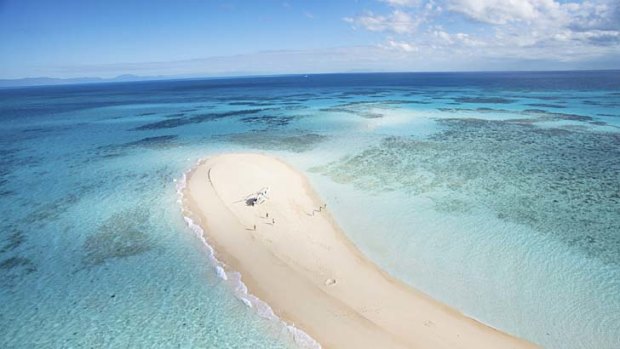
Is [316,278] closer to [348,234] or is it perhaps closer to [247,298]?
[247,298]

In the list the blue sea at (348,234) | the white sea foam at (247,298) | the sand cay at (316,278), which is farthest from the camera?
the blue sea at (348,234)

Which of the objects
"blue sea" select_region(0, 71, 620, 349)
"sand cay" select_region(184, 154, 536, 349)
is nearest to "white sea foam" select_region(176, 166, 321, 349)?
"blue sea" select_region(0, 71, 620, 349)

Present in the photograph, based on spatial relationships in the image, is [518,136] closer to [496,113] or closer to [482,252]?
[496,113]

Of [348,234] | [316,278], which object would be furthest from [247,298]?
[348,234]

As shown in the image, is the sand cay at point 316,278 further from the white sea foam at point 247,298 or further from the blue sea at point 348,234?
the blue sea at point 348,234

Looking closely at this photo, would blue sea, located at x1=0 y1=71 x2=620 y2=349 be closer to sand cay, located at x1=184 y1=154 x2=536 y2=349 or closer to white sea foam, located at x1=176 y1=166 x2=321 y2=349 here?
white sea foam, located at x1=176 y1=166 x2=321 y2=349

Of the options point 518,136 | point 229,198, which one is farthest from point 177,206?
point 518,136

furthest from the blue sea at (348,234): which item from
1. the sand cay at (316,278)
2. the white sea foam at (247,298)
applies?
the sand cay at (316,278)

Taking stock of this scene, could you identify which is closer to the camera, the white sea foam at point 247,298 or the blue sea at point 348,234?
the white sea foam at point 247,298
